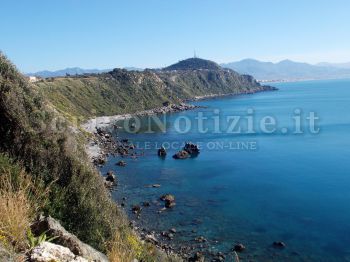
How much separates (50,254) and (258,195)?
39.8 meters

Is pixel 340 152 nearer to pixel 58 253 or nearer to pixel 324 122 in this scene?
pixel 324 122

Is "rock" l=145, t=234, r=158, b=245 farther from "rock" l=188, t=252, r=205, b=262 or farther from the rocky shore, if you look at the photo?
the rocky shore

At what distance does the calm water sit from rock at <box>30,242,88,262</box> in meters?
23.5

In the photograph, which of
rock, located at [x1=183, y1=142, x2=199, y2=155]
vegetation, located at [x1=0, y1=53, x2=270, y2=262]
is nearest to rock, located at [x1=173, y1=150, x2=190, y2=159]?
rock, located at [x1=183, y1=142, x2=199, y2=155]

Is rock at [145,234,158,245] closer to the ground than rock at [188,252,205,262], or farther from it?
farther from it

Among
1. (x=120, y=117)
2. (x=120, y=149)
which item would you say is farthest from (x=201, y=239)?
(x=120, y=117)

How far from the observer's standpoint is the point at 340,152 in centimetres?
6700

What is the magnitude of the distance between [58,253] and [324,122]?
10796 centimetres

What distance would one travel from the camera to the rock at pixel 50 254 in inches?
259

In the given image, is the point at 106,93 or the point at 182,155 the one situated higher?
the point at 106,93

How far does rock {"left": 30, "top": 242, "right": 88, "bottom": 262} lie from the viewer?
657 centimetres

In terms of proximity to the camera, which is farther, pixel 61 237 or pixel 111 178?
pixel 111 178

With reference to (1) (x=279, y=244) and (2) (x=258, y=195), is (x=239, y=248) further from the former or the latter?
(2) (x=258, y=195)

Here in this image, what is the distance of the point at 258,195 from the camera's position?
1751 inches
